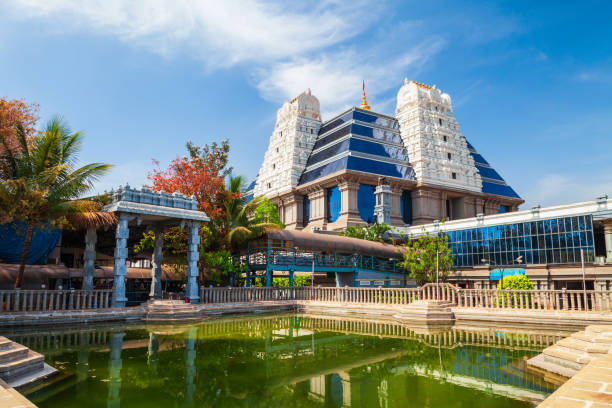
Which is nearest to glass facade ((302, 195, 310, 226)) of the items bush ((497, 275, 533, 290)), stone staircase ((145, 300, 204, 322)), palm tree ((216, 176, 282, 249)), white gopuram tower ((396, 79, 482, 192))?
white gopuram tower ((396, 79, 482, 192))

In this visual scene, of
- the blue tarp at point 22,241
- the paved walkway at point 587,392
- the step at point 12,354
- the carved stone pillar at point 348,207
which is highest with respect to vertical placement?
the carved stone pillar at point 348,207

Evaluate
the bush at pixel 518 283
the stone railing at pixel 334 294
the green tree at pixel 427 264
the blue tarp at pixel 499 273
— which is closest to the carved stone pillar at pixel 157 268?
the stone railing at pixel 334 294

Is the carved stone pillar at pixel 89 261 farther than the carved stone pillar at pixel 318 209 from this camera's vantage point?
No

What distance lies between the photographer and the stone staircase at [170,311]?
17.2m

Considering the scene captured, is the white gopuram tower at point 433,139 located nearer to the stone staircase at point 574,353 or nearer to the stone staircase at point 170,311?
the stone staircase at point 170,311

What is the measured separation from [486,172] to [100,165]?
51.9 meters

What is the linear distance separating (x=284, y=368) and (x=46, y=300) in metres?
11.1

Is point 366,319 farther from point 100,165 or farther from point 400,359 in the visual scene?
point 100,165

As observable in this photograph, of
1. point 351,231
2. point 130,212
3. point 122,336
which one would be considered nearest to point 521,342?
point 122,336

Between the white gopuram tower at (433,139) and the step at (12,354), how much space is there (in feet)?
147

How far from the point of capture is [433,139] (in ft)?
171

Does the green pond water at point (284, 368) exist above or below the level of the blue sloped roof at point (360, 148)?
below

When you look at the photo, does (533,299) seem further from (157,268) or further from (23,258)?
(23,258)

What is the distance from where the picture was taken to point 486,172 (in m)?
58.8
